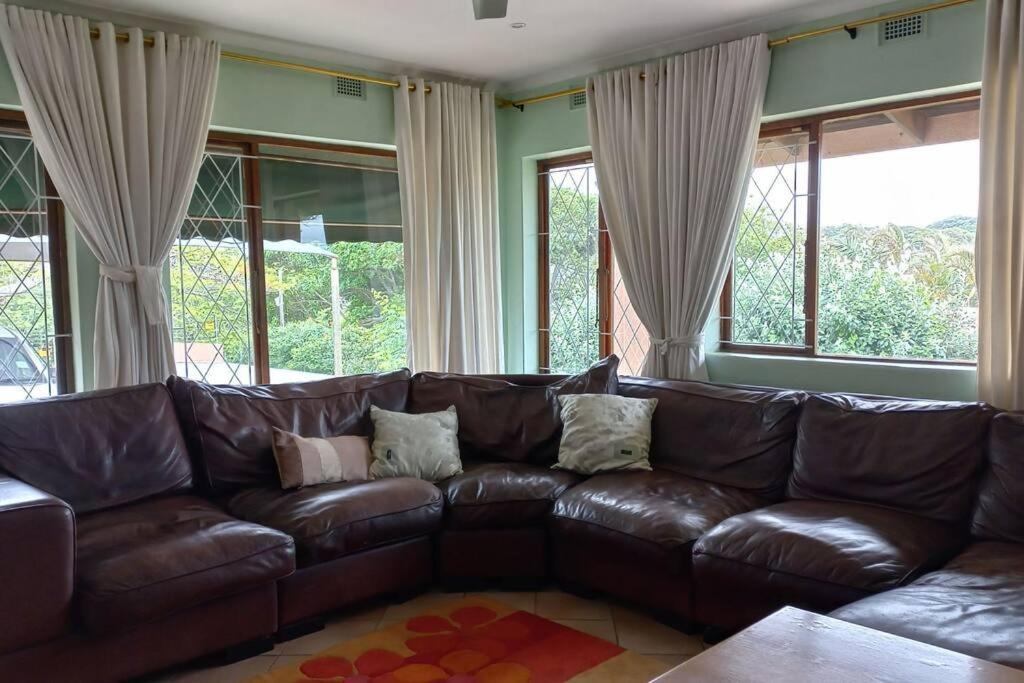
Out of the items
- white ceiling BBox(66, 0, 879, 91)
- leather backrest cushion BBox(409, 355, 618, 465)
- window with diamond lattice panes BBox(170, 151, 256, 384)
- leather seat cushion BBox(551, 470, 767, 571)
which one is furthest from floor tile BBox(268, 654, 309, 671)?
→ white ceiling BBox(66, 0, 879, 91)

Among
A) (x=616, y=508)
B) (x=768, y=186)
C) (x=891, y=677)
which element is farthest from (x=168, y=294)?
(x=891, y=677)

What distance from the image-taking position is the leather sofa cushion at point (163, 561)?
7.57 ft

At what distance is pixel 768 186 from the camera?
159 inches

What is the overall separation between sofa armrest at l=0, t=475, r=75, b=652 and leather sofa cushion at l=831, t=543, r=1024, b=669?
2142mm

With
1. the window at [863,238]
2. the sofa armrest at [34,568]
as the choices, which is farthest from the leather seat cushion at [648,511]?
the sofa armrest at [34,568]

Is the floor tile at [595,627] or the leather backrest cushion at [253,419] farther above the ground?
the leather backrest cushion at [253,419]

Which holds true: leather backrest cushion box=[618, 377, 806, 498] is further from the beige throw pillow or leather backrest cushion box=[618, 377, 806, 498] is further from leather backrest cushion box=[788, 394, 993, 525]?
the beige throw pillow

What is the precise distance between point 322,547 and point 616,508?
1101 mm

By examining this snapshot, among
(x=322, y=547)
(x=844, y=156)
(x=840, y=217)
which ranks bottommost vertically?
(x=322, y=547)

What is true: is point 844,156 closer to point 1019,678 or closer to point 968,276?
point 968,276

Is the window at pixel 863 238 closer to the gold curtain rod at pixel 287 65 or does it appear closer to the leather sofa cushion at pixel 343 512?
Result: the leather sofa cushion at pixel 343 512

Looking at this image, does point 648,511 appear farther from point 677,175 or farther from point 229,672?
point 677,175

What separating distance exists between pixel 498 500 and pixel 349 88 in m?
2.61

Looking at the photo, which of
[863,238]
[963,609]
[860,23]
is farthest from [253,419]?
[860,23]
